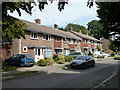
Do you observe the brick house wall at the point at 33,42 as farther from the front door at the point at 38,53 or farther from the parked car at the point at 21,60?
the parked car at the point at 21,60

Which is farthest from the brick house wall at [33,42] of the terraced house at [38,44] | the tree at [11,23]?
the tree at [11,23]

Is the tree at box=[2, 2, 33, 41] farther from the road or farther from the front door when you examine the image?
the front door

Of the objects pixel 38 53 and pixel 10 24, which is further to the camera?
pixel 38 53

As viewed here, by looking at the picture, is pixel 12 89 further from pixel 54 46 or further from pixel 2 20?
pixel 54 46

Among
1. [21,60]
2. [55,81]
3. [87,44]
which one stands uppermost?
[87,44]

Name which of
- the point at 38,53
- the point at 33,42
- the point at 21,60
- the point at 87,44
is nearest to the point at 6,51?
the point at 21,60

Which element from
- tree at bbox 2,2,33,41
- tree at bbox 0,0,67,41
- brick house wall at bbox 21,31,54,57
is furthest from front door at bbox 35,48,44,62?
tree at bbox 2,2,33,41

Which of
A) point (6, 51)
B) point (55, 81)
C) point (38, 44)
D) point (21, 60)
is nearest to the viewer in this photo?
point (55, 81)

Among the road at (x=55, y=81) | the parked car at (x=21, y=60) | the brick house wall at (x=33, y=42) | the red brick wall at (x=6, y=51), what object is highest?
the brick house wall at (x=33, y=42)

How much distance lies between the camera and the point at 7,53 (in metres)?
17.6

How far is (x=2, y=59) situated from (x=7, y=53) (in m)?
1.02

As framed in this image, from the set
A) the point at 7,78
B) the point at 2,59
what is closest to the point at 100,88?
the point at 7,78

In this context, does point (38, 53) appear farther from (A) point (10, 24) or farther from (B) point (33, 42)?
(A) point (10, 24)

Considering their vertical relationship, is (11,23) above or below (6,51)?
above
